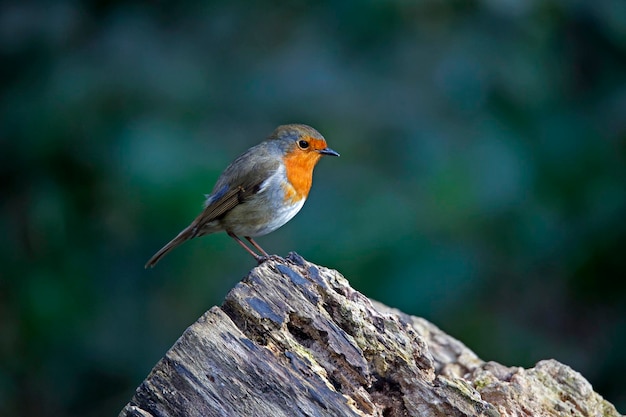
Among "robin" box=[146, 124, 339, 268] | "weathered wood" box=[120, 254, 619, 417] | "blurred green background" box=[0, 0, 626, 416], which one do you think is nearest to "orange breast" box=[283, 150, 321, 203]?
"robin" box=[146, 124, 339, 268]

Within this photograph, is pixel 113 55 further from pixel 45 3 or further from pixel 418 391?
pixel 418 391

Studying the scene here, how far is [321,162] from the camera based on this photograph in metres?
5.29

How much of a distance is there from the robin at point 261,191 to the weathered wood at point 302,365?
1.15 m

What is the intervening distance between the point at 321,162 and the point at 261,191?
55.4 inches

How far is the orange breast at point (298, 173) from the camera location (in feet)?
13.0

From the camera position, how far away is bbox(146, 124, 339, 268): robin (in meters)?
3.92

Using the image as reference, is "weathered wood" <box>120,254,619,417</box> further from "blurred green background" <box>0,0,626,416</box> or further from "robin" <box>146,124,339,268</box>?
"blurred green background" <box>0,0,626,416</box>

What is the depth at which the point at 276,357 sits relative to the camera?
2512 millimetres

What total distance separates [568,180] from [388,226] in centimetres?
115

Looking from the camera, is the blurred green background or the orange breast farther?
the blurred green background

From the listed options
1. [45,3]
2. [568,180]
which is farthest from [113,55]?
[568,180]

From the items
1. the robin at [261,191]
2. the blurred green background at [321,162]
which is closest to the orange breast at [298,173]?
the robin at [261,191]

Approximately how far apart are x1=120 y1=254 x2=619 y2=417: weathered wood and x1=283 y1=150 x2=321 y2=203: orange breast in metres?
1.20

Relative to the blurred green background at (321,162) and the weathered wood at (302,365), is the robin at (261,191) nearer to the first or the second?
the blurred green background at (321,162)
